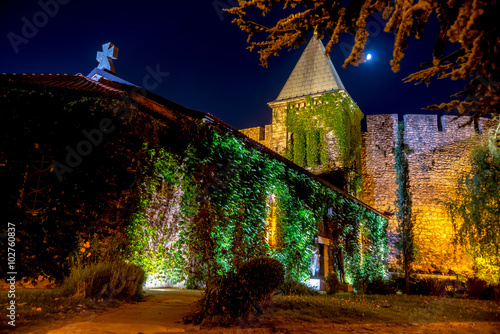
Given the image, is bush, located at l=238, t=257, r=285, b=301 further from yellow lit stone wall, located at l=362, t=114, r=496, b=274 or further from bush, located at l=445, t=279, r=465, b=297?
yellow lit stone wall, located at l=362, t=114, r=496, b=274

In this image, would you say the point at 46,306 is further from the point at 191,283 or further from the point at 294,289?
the point at 294,289

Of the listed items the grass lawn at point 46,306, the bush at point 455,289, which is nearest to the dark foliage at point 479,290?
the bush at point 455,289

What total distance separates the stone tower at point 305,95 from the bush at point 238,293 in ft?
48.3

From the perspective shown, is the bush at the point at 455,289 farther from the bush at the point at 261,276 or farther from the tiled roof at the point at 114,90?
the bush at the point at 261,276

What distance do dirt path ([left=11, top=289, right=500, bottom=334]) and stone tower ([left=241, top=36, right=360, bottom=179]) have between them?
14.1m

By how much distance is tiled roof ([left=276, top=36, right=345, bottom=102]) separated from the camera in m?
20.0

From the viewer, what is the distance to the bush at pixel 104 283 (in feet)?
15.9

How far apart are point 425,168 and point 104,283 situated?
1927 centimetres

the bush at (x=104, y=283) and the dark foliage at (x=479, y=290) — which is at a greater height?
the bush at (x=104, y=283)

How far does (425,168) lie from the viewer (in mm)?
19750

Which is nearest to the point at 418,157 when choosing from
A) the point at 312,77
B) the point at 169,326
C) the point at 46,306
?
the point at 312,77

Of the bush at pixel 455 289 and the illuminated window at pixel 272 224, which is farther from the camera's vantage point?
the bush at pixel 455 289

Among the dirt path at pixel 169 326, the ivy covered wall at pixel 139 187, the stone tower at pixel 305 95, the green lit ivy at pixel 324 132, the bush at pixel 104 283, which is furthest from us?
the stone tower at pixel 305 95

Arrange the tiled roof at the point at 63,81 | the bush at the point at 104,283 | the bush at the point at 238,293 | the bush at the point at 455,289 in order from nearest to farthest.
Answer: the bush at the point at 238,293, the bush at the point at 104,283, the tiled roof at the point at 63,81, the bush at the point at 455,289
